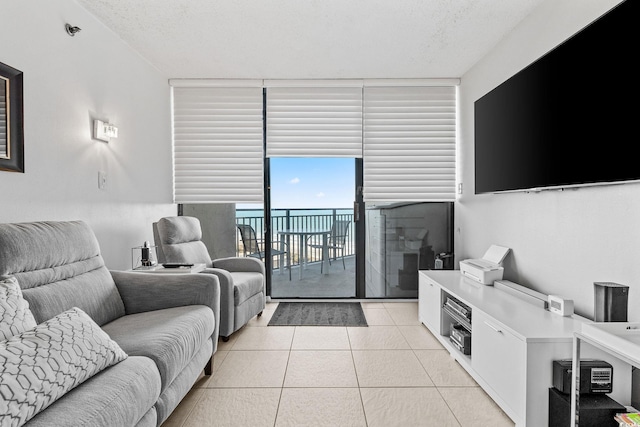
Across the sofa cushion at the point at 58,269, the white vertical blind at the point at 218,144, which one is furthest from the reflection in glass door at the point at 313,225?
the sofa cushion at the point at 58,269

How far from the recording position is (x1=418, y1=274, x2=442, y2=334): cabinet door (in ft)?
10.2

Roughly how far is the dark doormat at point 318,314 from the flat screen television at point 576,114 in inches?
73.5

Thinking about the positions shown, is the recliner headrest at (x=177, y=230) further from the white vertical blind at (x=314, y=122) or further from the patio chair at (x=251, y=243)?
the white vertical blind at (x=314, y=122)

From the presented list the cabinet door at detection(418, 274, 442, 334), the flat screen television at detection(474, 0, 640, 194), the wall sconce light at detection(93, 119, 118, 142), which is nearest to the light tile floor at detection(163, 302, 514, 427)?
the cabinet door at detection(418, 274, 442, 334)

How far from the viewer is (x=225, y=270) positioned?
346 cm

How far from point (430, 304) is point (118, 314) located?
2.43 metres

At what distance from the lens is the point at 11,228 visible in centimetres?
175

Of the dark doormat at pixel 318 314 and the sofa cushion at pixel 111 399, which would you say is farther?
the dark doormat at pixel 318 314

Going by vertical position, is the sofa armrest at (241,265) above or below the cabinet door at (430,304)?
above

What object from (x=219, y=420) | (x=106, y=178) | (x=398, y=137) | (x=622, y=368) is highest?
(x=398, y=137)

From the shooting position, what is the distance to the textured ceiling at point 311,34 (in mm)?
2656

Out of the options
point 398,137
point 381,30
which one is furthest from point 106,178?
point 398,137

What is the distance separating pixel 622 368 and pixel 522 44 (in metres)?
2.28

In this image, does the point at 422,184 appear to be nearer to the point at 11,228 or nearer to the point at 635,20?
the point at 635,20
